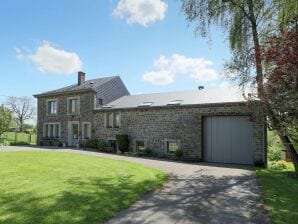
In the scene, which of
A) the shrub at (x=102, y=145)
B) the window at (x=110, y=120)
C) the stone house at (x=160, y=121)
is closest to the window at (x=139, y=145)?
Answer: the stone house at (x=160, y=121)

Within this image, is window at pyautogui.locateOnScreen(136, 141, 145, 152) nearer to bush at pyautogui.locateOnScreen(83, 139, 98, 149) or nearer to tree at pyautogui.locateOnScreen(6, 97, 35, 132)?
bush at pyautogui.locateOnScreen(83, 139, 98, 149)

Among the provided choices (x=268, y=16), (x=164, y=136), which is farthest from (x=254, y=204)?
(x=164, y=136)

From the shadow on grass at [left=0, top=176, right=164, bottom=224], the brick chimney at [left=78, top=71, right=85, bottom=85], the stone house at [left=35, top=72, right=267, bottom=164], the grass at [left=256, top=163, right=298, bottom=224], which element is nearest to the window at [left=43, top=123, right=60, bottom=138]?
the stone house at [left=35, top=72, right=267, bottom=164]

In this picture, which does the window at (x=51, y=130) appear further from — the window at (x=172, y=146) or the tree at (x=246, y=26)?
the tree at (x=246, y=26)

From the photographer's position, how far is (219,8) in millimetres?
14125

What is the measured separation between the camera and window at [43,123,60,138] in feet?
101

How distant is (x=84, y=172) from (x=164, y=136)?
1067cm

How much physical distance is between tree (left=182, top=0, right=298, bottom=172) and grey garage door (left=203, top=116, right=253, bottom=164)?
4.39 metres

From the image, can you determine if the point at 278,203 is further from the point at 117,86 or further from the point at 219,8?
the point at 117,86

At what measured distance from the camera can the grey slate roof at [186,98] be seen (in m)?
20.4

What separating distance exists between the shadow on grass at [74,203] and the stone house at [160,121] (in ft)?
34.3

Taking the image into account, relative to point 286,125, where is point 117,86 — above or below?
above

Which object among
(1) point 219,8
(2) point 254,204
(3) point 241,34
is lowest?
(2) point 254,204

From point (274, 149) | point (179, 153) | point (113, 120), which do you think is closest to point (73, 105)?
point (113, 120)
